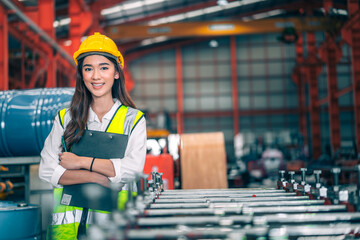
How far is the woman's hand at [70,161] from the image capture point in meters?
2.00

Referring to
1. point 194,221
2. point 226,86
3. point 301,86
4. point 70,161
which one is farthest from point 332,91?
point 194,221

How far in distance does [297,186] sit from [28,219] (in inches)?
63.3

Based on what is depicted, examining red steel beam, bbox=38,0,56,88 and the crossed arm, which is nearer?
the crossed arm

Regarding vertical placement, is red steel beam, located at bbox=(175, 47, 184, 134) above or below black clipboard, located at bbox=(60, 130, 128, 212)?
above

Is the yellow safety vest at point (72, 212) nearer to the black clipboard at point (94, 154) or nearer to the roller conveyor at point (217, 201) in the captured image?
the black clipboard at point (94, 154)

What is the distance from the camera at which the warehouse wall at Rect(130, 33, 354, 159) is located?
2108 cm

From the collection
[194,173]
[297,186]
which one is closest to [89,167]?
[297,186]

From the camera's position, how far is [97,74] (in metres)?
2.11

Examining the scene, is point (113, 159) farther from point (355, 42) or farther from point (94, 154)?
point (355, 42)

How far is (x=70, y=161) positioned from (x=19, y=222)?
30.2 inches

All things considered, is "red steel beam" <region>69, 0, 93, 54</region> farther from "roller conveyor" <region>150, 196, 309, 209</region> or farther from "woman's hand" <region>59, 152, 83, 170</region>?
"roller conveyor" <region>150, 196, 309, 209</region>

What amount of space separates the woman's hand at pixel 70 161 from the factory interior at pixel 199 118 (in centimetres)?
3

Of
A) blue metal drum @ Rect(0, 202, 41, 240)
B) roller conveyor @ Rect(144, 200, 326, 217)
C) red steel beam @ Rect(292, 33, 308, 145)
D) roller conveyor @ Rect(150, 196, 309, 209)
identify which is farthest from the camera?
red steel beam @ Rect(292, 33, 308, 145)

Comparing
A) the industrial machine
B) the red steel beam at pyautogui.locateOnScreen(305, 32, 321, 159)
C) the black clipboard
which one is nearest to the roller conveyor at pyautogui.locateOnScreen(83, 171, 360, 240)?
the industrial machine
